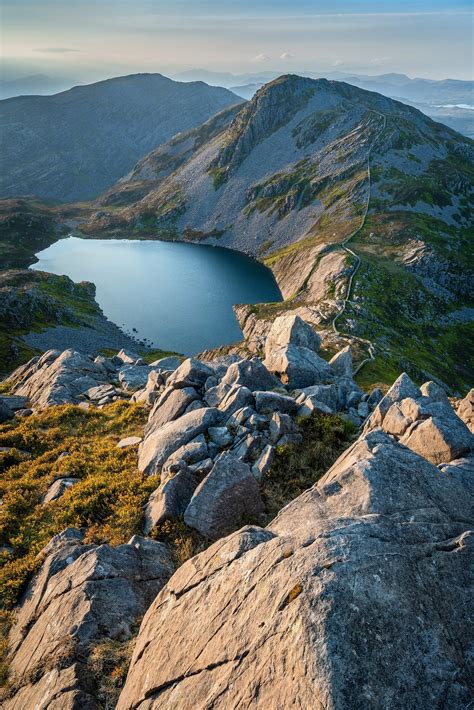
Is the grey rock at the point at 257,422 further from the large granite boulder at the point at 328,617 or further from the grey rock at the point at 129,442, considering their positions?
the large granite boulder at the point at 328,617

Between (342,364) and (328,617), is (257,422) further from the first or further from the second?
(342,364)

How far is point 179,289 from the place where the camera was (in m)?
155

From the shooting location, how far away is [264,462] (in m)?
22.0

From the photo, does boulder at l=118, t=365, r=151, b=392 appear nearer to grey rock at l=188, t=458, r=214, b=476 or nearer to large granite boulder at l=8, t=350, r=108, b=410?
large granite boulder at l=8, t=350, r=108, b=410

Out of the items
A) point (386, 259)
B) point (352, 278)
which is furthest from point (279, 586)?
point (386, 259)

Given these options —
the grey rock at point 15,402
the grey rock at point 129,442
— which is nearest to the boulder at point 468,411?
the grey rock at point 129,442

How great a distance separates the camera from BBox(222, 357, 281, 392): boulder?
30781 millimetres

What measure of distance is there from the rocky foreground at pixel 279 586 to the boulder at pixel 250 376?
5.77 meters

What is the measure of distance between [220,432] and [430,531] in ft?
46.5

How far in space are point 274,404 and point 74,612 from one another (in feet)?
50.0

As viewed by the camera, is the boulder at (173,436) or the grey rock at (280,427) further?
the boulder at (173,436)

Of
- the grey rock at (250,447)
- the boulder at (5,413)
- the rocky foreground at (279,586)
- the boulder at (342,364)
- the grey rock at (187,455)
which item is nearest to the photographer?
the rocky foreground at (279,586)

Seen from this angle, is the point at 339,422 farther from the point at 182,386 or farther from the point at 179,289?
the point at 179,289

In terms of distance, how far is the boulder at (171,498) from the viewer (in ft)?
65.3
